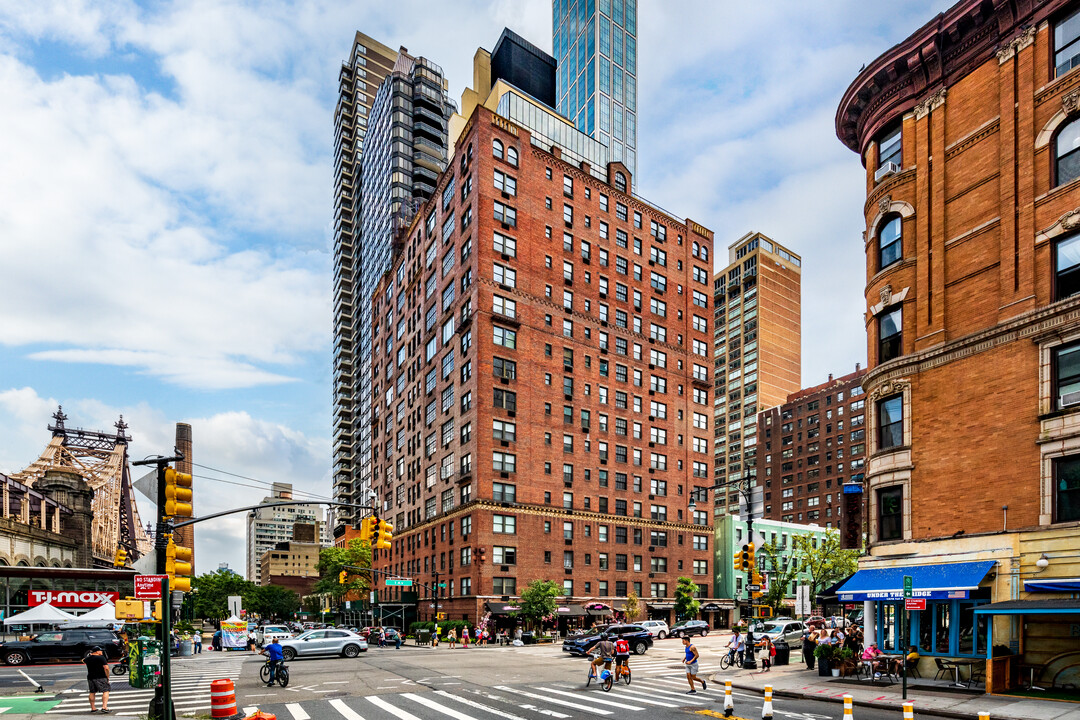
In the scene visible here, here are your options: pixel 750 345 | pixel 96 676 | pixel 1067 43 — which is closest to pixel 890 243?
pixel 1067 43

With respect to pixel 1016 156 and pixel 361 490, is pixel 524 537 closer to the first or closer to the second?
pixel 1016 156

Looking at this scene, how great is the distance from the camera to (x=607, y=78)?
183 m

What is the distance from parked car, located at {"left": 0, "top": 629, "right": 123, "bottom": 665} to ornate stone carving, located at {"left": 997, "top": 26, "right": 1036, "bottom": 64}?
4549cm

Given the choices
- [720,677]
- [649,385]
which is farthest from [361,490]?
[720,677]

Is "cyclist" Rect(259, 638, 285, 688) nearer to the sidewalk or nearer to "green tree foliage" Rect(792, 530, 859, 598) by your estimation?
the sidewalk

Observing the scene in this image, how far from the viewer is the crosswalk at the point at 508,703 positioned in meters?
19.5

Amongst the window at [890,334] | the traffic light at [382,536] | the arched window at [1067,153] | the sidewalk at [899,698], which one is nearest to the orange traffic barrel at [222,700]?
the traffic light at [382,536]

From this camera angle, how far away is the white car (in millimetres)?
38094

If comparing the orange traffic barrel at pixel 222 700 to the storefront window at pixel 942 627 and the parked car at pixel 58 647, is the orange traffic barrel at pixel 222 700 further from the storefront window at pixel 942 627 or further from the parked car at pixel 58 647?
the parked car at pixel 58 647

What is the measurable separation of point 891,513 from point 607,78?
562ft

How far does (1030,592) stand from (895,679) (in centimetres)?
592

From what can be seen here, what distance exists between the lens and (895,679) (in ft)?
84.9

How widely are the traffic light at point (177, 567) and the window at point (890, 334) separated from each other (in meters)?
25.3

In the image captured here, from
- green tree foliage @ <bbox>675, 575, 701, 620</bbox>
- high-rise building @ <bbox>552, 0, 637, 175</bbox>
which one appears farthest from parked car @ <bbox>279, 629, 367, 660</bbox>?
high-rise building @ <bbox>552, 0, 637, 175</bbox>
